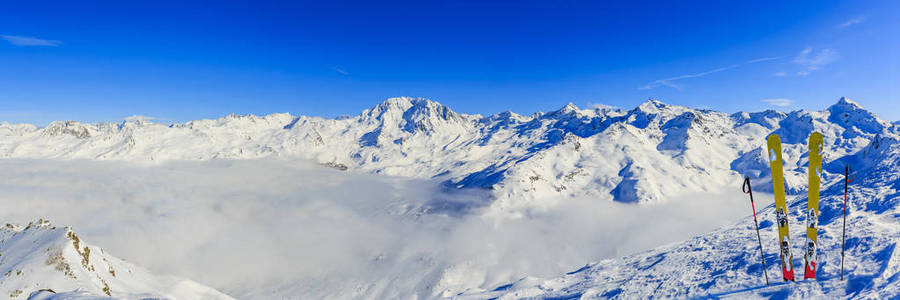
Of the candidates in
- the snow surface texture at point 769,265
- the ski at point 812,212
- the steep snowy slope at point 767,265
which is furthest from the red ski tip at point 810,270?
the steep snowy slope at point 767,265

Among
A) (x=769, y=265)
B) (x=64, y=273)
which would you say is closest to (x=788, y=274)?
(x=769, y=265)

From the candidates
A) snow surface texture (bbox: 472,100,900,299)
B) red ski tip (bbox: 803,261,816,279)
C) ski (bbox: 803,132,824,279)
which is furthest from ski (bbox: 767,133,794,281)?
snow surface texture (bbox: 472,100,900,299)

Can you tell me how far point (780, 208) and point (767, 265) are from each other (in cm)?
637

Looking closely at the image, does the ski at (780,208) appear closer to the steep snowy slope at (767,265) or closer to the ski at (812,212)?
the ski at (812,212)

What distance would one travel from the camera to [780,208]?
22.0m

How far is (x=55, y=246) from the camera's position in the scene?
4062cm

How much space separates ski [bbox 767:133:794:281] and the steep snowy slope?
3.80 feet

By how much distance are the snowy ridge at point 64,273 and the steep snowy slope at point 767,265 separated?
43.3m

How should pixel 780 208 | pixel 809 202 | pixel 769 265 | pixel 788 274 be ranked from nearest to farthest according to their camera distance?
pixel 809 202 < pixel 780 208 < pixel 788 274 < pixel 769 265

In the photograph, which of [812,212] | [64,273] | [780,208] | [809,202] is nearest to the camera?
[812,212]

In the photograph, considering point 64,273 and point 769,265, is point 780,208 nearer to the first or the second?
point 769,265

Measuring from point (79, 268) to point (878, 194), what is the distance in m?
91.5

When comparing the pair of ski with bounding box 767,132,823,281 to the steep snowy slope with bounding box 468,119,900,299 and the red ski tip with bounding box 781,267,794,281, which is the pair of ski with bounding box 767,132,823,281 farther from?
the steep snowy slope with bounding box 468,119,900,299

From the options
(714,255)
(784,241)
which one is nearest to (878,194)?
(714,255)
